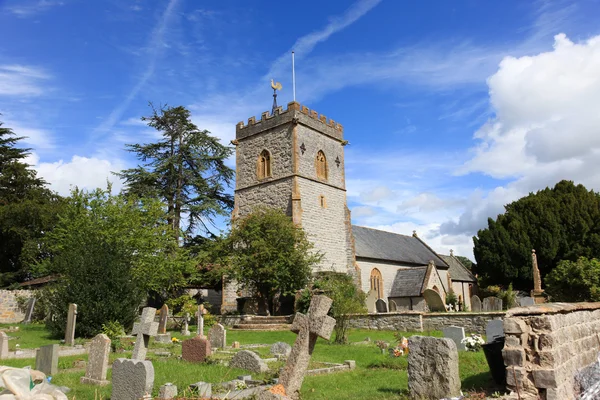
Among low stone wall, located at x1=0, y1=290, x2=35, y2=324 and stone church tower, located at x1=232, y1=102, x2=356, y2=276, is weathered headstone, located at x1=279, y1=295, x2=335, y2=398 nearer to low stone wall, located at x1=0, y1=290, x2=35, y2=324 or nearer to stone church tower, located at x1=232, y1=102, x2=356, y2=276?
stone church tower, located at x1=232, y1=102, x2=356, y2=276

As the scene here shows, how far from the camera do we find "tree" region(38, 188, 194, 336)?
1736 cm

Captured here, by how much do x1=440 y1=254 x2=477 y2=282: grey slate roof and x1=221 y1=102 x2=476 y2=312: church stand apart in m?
9.98

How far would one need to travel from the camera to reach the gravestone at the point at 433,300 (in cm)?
2740

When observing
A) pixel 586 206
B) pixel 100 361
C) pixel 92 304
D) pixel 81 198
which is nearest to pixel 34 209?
pixel 81 198

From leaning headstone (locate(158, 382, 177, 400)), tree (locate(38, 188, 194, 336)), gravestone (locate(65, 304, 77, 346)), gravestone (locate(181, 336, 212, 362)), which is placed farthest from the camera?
tree (locate(38, 188, 194, 336))

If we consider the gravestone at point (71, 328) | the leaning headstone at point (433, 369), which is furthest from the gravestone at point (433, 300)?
the leaning headstone at point (433, 369)

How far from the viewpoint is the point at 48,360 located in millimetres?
9859

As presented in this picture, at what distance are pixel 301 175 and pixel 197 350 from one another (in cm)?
1845

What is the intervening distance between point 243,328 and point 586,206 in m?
29.8

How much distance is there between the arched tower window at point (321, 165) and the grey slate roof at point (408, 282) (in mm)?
9033

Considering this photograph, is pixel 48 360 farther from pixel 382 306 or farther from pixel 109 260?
pixel 382 306

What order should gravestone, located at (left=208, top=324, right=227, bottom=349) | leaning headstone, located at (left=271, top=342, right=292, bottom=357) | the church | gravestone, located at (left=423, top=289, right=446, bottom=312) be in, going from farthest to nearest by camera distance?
the church, gravestone, located at (left=423, top=289, right=446, bottom=312), gravestone, located at (left=208, top=324, right=227, bottom=349), leaning headstone, located at (left=271, top=342, right=292, bottom=357)

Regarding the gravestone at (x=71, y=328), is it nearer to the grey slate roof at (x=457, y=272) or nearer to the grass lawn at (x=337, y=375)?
the grass lawn at (x=337, y=375)

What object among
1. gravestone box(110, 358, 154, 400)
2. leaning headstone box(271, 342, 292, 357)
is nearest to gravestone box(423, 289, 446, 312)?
leaning headstone box(271, 342, 292, 357)
